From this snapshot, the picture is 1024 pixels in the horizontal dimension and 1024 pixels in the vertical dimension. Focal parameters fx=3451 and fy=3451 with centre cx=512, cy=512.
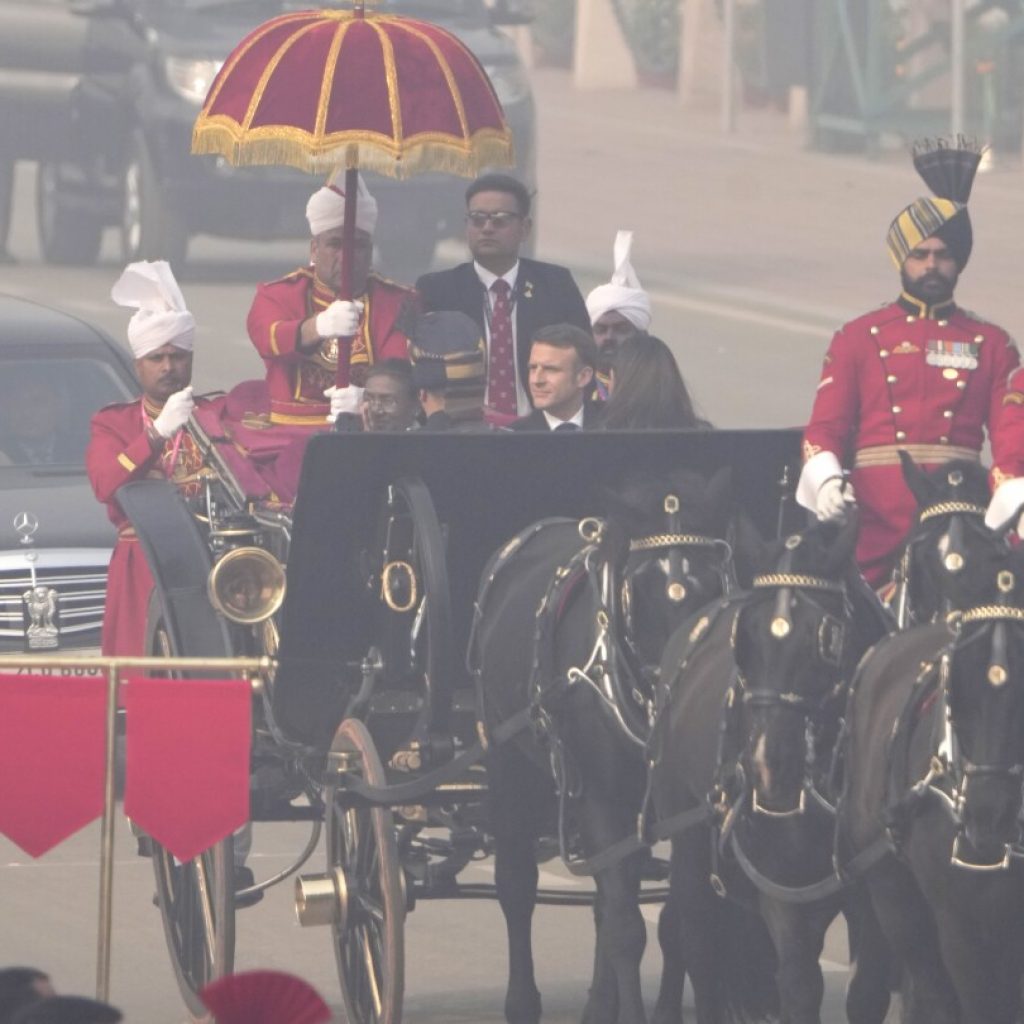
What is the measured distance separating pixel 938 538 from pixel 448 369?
232 cm

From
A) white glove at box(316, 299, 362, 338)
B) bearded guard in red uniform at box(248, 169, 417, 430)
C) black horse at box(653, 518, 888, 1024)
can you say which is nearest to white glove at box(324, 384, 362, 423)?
white glove at box(316, 299, 362, 338)

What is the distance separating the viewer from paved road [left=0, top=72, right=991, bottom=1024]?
10.9 metres

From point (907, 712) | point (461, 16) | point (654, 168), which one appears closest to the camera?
point (907, 712)

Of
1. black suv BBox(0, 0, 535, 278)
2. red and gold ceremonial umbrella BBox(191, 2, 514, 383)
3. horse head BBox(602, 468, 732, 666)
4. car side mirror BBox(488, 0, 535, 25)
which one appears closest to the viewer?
horse head BBox(602, 468, 732, 666)

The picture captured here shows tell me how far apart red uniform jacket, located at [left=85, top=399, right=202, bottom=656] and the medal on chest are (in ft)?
8.06

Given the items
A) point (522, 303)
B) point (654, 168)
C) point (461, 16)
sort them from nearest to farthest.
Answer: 1. point (522, 303)
2. point (461, 16)
3. point (654, 168)

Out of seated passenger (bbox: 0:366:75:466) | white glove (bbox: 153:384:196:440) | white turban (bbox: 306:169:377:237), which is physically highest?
white turban (bbox: 306:169:377:237)

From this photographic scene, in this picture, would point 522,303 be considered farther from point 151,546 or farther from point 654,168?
point 654,168

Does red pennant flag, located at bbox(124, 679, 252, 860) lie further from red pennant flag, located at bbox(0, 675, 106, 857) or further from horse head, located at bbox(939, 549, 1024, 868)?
horse head, located at bbox(939, 549, 1024, 868)

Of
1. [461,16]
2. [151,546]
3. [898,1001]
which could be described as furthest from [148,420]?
[461,16]

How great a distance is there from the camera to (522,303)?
1126 cm

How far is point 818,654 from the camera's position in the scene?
310 inches

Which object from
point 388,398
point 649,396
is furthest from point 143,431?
point 649,396

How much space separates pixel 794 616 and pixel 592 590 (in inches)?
50.4
